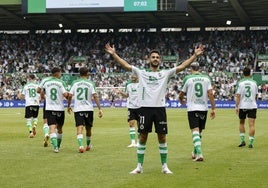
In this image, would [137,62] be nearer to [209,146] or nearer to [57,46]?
[57,46]

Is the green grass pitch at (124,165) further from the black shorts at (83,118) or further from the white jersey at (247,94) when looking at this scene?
the white jersey at (247,94)

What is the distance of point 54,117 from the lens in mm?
16844

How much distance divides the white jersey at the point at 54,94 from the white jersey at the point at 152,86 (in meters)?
5.20

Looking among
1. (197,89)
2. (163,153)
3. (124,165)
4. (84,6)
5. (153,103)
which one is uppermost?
(84,6)

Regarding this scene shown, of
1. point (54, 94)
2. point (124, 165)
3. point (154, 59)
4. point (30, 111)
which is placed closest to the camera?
point (154, 59)

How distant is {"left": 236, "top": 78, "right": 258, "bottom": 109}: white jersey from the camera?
1797 centimetres

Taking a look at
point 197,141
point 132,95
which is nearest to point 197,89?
point 197,141

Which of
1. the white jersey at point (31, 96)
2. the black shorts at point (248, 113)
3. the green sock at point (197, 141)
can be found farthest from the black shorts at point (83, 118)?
the white jersey at point (31, 96)

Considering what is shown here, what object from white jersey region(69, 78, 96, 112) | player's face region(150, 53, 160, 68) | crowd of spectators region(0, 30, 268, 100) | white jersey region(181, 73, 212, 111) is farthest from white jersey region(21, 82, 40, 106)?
crowd of spectators region(0, 30, 268, 100)

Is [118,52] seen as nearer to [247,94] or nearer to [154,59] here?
[247,94]

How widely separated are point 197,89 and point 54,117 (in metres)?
4.51

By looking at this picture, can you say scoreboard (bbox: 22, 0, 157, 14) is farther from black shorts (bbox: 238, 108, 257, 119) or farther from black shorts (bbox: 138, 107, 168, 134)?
black shorts (bbox: 138, 107, 168, 134)

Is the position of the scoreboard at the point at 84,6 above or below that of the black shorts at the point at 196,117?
above

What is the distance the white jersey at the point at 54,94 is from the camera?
1691 centimetres
